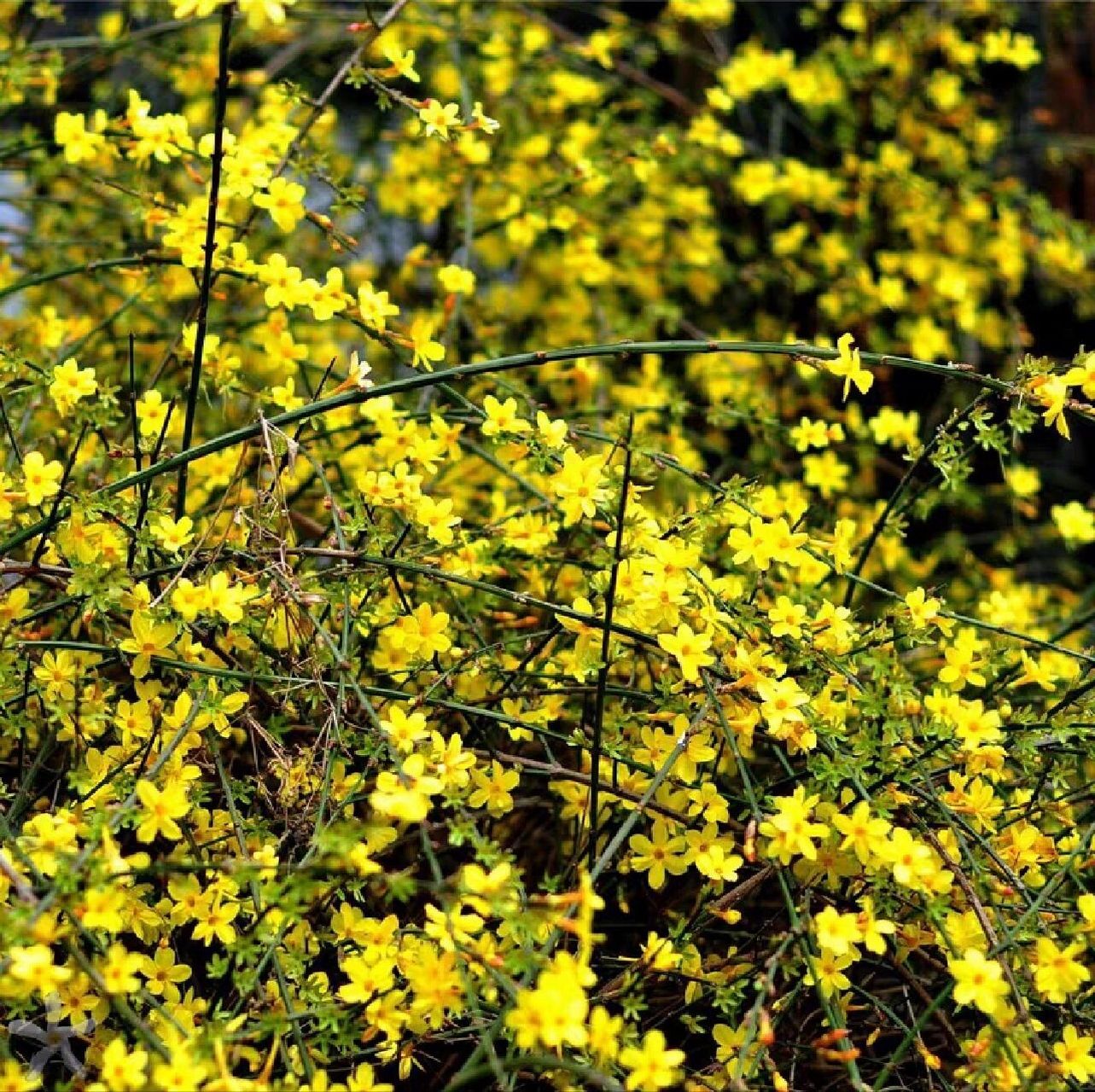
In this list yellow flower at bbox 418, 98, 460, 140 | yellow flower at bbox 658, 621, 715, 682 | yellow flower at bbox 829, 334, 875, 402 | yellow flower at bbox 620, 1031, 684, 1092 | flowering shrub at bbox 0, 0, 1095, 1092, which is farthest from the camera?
yellow flower at bbox 418, 98, 460, 140

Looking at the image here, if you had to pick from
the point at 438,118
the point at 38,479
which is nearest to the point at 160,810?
the point at 38,479

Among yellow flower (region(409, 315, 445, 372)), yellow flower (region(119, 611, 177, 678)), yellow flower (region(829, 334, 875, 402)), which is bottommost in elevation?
yellow flower (region(119, 611, 177, 678))

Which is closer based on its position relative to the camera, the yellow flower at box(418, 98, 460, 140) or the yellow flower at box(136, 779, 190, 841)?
the yellow flower at box(136, 779, 190, 841)

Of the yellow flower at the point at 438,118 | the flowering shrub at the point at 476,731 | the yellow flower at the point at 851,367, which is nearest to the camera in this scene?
the flowering shrub at the point at 476,731

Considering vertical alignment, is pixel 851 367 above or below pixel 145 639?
above

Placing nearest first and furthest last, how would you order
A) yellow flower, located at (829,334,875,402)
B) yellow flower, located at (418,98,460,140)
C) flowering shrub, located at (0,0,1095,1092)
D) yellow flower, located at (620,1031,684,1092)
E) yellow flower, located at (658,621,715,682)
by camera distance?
1. yellow flower, located at (620,1031,684,1092)
2. flowering shrub, located at (0,0,1095,1092)
3. yellow flower, located at (658,621,715,682)
4. yellow flower, located at (829,334,875,402)
5. yellow flower, located at (418,98,460,140)

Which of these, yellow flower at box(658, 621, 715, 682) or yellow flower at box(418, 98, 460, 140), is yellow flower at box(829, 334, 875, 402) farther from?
yellow flower at box(418, 98, 460, 140)

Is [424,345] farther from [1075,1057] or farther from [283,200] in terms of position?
[1075,1057]

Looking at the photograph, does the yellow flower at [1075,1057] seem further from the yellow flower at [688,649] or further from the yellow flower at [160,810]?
the yellow flower at [160,810]

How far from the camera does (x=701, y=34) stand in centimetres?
355

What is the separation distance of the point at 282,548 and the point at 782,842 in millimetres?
575

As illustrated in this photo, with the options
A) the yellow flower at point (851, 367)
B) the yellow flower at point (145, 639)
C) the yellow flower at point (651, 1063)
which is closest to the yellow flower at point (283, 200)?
the yellow flower at point (145, 639)

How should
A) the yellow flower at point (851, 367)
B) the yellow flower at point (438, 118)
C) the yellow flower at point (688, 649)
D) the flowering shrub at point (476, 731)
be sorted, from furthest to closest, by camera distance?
the yellow flower at point (438, 118) → the yellow flower at point (851, 367) → the yellow flower at point (688, 649) → the flowering shrub at point (476, 731)

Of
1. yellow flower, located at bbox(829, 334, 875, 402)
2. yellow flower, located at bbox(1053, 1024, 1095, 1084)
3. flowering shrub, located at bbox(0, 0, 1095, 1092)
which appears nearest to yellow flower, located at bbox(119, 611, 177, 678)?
flowering shrub, located at bbox(0, 0, 1095, 1092)
